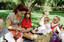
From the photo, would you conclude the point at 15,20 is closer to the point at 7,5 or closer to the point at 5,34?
the point at 5,34

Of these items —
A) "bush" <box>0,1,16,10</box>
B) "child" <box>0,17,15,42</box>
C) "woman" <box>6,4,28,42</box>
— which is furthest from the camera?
"bush" <box>0,1,16,10</box>

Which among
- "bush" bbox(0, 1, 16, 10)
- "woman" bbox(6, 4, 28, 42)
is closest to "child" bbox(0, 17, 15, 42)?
"woman" bbox(6, 4, 28, 42)

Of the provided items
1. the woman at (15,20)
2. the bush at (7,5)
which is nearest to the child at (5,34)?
the woman at (15,20)

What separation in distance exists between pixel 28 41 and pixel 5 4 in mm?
13424

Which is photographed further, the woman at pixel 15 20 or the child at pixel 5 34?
the woman at pixel 15 20

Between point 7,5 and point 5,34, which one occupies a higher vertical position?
point 7,5

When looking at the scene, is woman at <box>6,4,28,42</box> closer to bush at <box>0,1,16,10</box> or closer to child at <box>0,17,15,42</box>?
child at <box>0,17,15,42</box>

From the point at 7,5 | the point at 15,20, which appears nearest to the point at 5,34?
the point at 15,20

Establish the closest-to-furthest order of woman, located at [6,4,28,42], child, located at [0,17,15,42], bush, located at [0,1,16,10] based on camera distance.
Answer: child, located at [0,17,15,42] < woman, located at [6,4,28,42] < bush, located at [0,1,16,10]

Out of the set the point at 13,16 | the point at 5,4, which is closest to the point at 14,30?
the point at 13,16

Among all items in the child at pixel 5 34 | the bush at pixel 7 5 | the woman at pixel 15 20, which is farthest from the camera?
the bush at pixel 7 5

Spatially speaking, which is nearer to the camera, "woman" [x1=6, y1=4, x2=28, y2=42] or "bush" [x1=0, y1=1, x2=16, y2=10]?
"woman" [x1=6, y1=4, x2=28, y2=42]

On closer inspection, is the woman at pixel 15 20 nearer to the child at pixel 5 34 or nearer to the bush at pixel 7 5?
the child at pixel 5 34

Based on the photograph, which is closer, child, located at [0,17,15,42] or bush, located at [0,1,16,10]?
child, located at [0,17,15,42]
